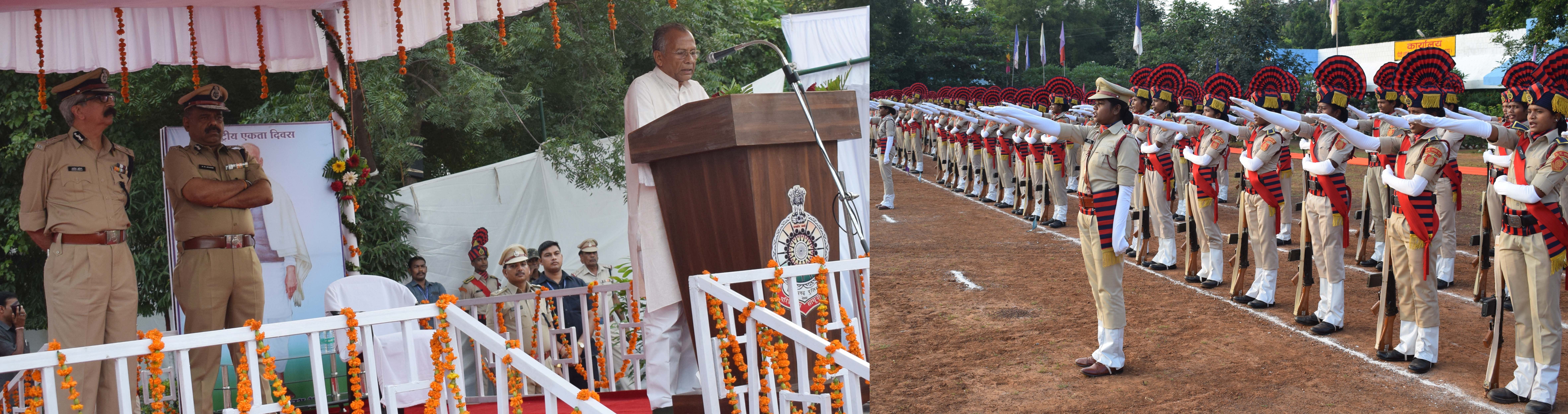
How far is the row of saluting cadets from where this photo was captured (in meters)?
2.55

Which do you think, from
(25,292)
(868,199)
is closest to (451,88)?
(25,292)

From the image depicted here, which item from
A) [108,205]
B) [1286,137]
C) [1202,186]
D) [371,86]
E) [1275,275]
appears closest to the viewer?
[108,205]

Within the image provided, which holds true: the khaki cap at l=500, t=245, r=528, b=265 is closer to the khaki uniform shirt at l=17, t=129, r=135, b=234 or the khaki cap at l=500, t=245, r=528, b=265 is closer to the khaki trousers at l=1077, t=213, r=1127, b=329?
the khaki uniform shirt at l=17, t=129, r=135, b=234

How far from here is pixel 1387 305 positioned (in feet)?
14.9

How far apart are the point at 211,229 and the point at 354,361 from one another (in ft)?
4.14

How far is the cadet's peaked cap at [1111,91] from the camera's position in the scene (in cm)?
238

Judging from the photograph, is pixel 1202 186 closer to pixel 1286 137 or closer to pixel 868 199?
pixel 1286 137

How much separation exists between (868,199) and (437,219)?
23.0ft

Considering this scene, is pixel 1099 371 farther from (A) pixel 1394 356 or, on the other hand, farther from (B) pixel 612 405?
(B) pixel 612 405

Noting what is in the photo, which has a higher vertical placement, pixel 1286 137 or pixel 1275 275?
pixel 1286 137

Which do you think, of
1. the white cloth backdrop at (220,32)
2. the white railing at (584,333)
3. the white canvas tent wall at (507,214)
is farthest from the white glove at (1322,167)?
the white canvas tent wall at (507,214)

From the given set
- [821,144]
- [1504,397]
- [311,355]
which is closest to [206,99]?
[311,355]

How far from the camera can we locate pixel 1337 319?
174 inches

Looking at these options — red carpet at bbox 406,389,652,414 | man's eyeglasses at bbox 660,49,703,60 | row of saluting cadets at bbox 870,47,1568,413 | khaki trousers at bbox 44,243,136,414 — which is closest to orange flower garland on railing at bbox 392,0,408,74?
khaki trousers at bbox 44,243,136,414
